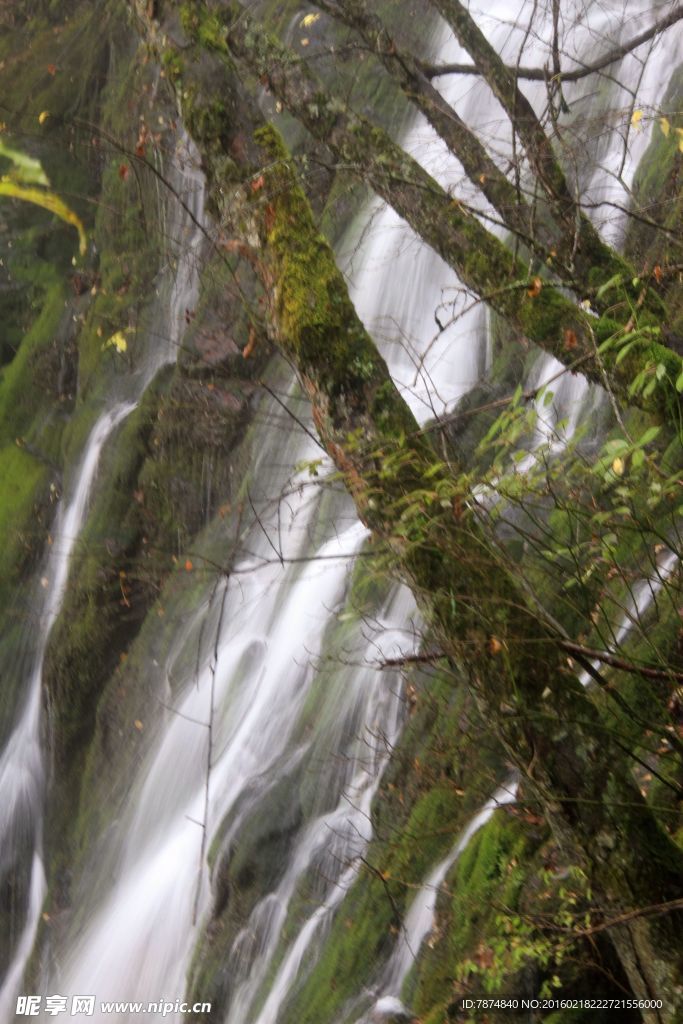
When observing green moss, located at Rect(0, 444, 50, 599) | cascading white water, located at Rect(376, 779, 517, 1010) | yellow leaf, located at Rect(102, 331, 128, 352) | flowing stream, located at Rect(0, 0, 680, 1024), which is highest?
yellow leaf, located at Rect(102, 331, 128, 352)

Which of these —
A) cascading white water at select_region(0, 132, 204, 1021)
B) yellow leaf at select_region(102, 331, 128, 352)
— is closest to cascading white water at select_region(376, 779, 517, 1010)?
cascading white water at select_region(0, 132, 204, 1021)

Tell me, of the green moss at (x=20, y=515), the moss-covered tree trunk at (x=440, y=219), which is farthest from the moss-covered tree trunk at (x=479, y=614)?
the green moss at (x=20, y=515)

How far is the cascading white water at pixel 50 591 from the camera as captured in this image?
8602 mm

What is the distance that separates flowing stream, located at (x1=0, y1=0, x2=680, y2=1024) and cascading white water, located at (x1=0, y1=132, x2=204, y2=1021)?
2 centimetres

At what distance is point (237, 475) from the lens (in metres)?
9.15

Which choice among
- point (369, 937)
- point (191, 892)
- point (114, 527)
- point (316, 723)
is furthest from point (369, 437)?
point (114, 527)

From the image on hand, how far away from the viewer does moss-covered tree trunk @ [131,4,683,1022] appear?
2688 millimetres

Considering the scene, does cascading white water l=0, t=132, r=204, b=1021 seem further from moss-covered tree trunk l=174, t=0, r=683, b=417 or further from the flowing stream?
moss-covered tree trunk l=174, t=0, r=683, b=417

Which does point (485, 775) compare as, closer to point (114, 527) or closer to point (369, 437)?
point (369, 437)

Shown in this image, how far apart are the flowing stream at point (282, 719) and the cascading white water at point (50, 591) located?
0.08 ft

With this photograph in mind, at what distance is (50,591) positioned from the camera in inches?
389

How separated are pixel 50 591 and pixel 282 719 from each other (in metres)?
4.21

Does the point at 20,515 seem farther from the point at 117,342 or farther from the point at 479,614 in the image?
the point at 479,614

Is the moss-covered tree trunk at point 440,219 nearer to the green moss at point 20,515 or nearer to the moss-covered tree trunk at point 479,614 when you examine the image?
the moss-covered tree trunk at point 479,614
